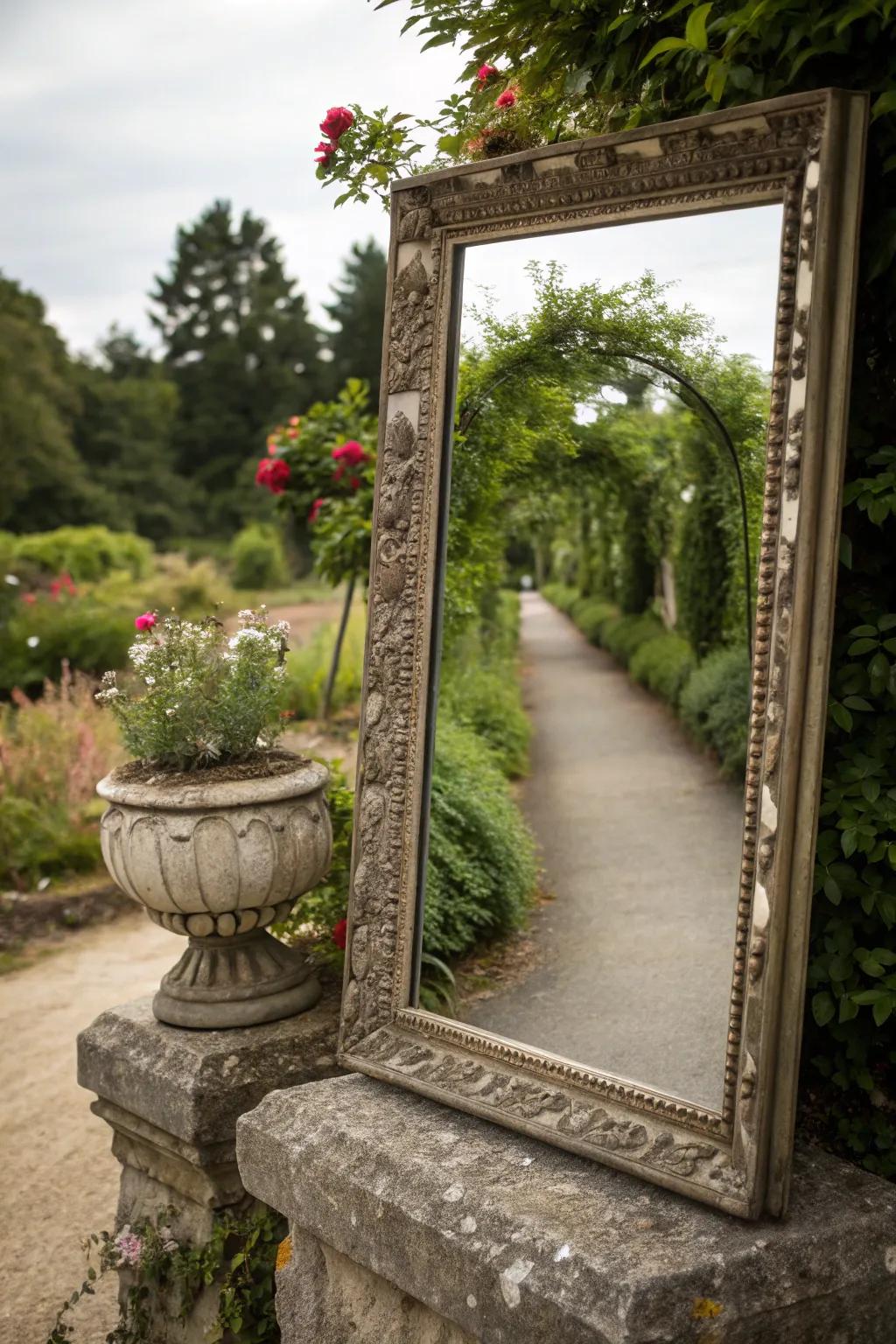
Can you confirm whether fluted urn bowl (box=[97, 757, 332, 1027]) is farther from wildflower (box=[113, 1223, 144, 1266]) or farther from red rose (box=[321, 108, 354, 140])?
red rose (box=[321, 108, 354, 140])

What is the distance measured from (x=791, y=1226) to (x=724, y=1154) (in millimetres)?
175

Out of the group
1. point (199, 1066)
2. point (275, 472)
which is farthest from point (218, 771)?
point (275, 472)

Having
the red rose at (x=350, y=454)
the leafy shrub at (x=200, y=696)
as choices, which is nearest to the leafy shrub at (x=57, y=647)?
the red rose at (x=350, y=454)

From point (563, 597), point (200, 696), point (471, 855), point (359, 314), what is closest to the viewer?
point (200, 696)

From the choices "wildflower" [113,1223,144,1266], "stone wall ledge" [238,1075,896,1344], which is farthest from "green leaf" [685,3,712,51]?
"wildflower" [113,1223,144,1266]

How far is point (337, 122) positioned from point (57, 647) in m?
11.0

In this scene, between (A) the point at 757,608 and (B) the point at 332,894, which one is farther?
(B) the point at 332,894

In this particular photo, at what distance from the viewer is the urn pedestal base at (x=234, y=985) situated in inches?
125

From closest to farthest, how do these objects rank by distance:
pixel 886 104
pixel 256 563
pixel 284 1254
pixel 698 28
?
pixel 886 104
pixel 698 28
pixel 284 1254
pixel 256 563

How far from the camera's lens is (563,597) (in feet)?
20.6

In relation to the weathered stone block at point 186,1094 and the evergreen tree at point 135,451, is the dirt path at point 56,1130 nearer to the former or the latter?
the weathered stone block at point 186,1094

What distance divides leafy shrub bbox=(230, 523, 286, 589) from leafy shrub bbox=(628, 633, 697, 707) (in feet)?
75.7

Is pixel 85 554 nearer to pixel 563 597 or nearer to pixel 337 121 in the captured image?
pixel 563 597

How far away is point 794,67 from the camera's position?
2.14 metres
